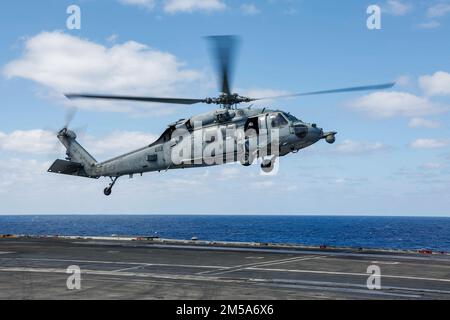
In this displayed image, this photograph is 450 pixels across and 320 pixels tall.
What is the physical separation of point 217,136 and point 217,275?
30.8 ft

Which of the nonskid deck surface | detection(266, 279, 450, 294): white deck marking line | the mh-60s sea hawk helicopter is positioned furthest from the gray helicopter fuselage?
detection(266, 279, 450, 294): white deck marking line

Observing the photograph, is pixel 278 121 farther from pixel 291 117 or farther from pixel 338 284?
pixel 338 284

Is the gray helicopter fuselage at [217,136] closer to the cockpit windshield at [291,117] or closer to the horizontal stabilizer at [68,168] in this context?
the cockpit windshield at [291,117]

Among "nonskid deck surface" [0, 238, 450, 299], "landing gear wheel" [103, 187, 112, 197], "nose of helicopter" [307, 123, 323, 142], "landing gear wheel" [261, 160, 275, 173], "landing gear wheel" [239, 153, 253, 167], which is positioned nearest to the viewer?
"nonskid deck surface" [0, 238, 450, 299]

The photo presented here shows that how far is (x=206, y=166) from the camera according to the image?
2902 centimetres

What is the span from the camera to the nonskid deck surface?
655 inches

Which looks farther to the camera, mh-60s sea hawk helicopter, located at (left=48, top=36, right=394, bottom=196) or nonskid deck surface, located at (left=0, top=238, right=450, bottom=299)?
mh-60s sea hawk helicopter, located at (left=48, top=36, right=394, bottom=196)

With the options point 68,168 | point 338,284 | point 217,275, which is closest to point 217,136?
point 217,275

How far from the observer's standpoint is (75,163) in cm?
3462

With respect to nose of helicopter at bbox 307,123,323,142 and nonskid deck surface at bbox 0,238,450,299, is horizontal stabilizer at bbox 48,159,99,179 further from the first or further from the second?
nose of helicopter at bbox 307,123,323,142

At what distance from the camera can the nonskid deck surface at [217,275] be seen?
A: 16625 mm

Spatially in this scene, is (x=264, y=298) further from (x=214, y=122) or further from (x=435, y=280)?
(x=214, y=122)
